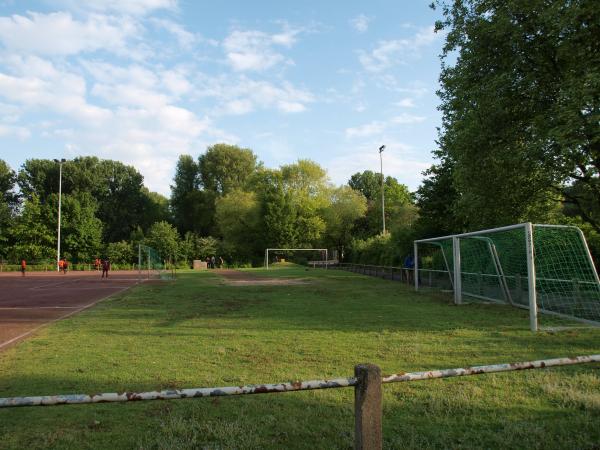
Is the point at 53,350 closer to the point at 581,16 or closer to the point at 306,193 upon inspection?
the point at 581,16

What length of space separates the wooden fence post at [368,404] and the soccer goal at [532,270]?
818 centimetres

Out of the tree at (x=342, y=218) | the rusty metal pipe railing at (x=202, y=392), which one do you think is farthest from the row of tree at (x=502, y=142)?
the rusty metal pipe railing at (x=202, y=392)

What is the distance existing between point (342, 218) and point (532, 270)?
50.4m

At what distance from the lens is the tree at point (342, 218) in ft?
200

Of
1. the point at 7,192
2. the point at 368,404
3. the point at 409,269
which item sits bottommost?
the point at 409,269

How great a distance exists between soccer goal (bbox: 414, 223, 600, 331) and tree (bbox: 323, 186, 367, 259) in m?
40.6

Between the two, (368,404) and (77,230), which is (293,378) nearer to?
(368,404)

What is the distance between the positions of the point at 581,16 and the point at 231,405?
42.2 ft

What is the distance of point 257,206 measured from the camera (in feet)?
204

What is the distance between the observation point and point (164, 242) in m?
60.0

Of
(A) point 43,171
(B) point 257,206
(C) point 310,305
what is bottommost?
(C) point 310,305

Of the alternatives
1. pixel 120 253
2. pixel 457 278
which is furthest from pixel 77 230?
pixel 457 278

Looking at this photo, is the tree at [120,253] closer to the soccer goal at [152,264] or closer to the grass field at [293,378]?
the soccer goal at [152,264]

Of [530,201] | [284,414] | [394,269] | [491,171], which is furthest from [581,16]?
[394,269]
